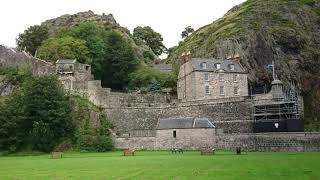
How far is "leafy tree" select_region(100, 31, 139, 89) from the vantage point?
66.4 metres

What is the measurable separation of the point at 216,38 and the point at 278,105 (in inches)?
1112

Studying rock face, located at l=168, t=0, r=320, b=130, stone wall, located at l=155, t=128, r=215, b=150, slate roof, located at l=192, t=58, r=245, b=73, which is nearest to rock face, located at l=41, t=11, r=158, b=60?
rock face, located at l=168, t=0, r=320, b=130

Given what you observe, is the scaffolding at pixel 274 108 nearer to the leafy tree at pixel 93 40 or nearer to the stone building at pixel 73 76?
the stone building at pixel 73 76

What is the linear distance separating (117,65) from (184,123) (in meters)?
19.4

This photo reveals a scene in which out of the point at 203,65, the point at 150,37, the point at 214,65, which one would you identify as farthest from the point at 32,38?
the point at 150,37

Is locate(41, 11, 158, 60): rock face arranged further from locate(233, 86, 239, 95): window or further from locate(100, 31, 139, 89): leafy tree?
locate(233, 86, 239, 95): window

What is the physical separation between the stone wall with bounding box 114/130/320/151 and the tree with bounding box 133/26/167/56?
173ft

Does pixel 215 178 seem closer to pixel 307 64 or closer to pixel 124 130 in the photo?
pixel 124 130

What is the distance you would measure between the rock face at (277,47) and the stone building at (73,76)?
26.1 m

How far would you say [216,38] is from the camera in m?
79.6

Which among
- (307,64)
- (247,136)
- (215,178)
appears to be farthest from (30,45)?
(215,178)

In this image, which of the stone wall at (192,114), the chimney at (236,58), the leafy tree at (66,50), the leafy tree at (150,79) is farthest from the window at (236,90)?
the leafy tree at (66,50)

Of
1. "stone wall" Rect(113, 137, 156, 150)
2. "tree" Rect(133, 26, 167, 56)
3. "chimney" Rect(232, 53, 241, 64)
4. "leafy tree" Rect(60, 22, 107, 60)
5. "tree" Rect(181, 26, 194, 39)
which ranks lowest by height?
"stone wall" Rect(113, 137, 156, 150)

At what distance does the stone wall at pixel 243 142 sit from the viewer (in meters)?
46.3
